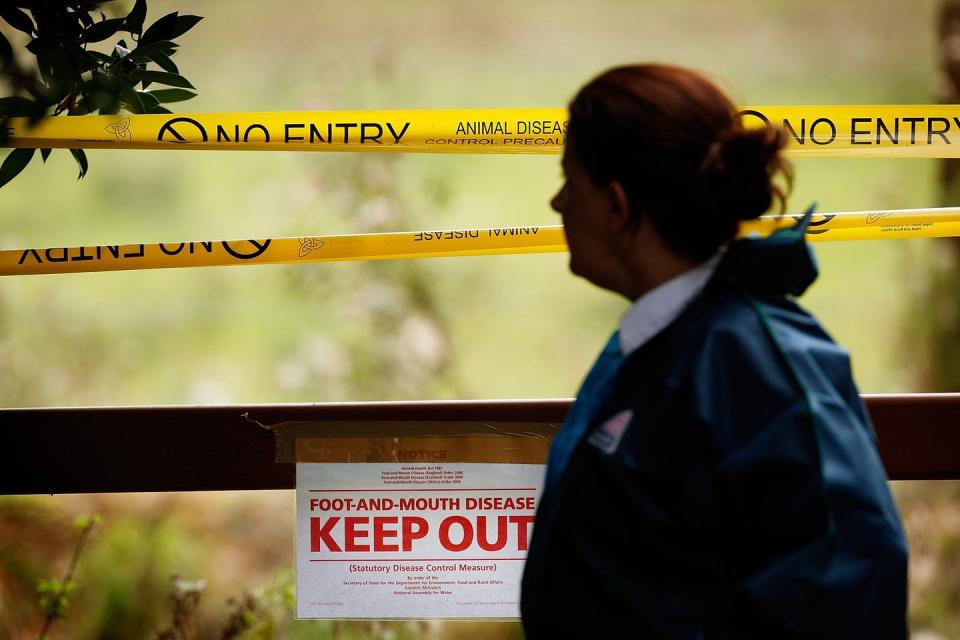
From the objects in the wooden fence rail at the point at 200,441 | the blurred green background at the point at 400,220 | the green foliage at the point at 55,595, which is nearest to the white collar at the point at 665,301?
the wooden fence rail at the point at 200,441

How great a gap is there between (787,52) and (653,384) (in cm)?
293

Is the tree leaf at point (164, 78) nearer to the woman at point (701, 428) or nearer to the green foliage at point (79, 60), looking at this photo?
the green foliage at point (79, 60)

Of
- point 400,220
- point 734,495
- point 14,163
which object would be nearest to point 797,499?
point 734,495

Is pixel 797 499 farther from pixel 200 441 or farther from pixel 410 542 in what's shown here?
pixel 200 441

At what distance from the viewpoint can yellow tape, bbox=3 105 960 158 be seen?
178cm

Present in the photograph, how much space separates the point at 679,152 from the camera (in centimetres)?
92

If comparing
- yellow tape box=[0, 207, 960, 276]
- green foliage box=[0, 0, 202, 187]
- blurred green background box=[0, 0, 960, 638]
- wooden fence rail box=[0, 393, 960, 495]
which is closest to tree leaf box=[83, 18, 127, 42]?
green foliage box=[0, 0, 202, 187]

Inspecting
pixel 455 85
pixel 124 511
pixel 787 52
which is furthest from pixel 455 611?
pixel 787 52

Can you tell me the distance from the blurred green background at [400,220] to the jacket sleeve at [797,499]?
2.63 meters

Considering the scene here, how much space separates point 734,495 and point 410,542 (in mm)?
1033

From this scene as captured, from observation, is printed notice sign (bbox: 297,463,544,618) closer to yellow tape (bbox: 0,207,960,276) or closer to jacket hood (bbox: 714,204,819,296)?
yellow tape (bbox: 0,207,960,276)

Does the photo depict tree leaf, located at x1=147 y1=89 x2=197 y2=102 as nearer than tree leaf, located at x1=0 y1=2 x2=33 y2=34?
No

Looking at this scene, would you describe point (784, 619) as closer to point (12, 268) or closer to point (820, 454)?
point (820, 454)

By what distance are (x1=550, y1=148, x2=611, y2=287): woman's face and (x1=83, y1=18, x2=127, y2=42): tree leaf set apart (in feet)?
3.09
